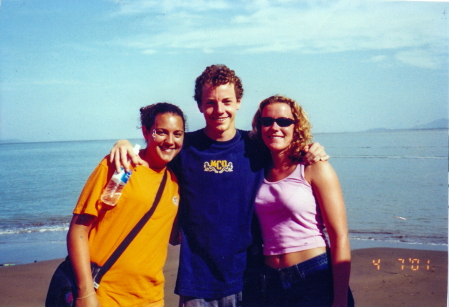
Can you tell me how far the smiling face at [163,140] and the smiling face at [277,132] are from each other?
2.34 feet

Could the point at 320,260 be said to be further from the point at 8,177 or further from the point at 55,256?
the point at 8,177

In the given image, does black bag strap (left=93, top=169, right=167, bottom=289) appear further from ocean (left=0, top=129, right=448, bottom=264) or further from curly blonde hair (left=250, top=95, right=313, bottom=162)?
ocean (left=0, top=129, right=448, bottom=264)

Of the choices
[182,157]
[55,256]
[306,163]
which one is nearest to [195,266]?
[182,157]

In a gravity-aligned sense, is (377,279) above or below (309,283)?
below

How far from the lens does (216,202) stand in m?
3.02

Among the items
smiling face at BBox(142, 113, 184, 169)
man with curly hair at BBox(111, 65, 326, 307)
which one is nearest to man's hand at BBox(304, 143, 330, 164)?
man with curly hair at BBox(111, 65, 326, 307)

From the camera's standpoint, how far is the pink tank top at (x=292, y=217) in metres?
2.83

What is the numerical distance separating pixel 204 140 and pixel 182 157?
9.5 inches

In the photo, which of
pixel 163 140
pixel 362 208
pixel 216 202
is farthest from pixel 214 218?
pixel 362 208

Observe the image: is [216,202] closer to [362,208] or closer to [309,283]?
[309,283]

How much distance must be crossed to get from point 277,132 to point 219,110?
505 millimetres

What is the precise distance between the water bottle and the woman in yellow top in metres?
0.04

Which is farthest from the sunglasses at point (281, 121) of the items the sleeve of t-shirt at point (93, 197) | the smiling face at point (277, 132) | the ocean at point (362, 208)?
the ocean at point (362, 208)

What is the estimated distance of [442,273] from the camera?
6.79m
